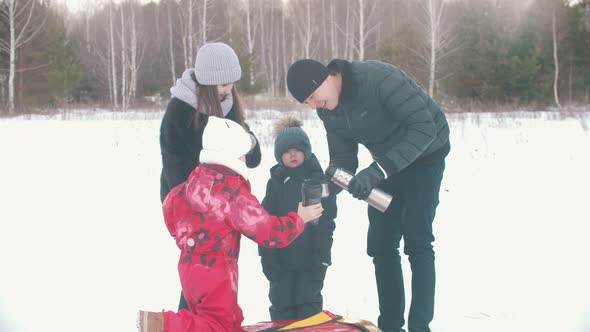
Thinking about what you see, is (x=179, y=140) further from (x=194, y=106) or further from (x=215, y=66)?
(x=215, y=66)

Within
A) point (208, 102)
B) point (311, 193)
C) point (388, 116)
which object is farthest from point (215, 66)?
point (388, 116)

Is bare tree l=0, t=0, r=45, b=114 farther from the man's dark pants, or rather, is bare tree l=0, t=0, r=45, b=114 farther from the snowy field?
the man's dark pants

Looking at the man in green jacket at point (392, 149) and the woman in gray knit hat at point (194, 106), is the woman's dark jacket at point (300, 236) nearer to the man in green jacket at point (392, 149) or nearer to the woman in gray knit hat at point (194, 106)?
the man in green jacket at point (392, 149)

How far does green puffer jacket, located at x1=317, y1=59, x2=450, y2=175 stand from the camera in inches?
101

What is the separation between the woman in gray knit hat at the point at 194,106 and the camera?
8.68ft

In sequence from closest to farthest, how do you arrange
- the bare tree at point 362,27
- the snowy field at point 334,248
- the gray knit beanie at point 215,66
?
the gray knit beanie at point 215,66, the snowy field at point 334,248, the bare tree at point 362,27

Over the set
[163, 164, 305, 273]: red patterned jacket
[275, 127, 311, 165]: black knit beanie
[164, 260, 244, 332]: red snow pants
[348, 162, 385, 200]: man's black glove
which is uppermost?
[275, 127, 311, 165]: black knit beanie

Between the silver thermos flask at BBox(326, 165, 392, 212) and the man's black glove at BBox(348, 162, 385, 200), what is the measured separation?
3.7 inches

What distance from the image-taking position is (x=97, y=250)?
4.57 m

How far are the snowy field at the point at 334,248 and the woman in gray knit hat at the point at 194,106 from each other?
1.09 m

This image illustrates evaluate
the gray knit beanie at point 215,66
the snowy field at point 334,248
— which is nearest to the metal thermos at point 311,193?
the gray knit beanie at point 215,66

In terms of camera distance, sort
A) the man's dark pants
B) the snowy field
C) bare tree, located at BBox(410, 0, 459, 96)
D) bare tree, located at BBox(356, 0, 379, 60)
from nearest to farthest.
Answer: the man's dark pants, the snowy field, bare tree, located at BBox(410, 0, 459, 96), bare tree, located at BBox(356, 0, 379, 60)

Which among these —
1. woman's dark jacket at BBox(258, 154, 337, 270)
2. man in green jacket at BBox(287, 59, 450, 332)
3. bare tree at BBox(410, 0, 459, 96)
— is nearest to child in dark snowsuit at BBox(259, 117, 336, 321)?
woman's dark jacket at BBox(258, 154, 337, 270)

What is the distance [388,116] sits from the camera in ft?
8.96
